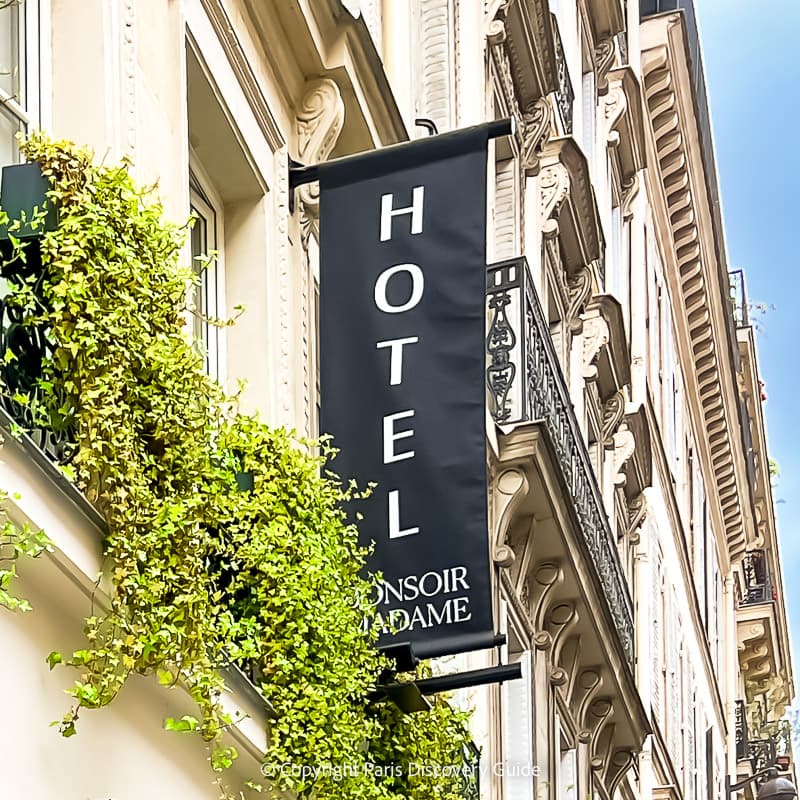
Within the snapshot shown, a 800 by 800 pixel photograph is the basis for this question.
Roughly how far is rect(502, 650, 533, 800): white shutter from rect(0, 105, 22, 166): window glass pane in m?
9.12

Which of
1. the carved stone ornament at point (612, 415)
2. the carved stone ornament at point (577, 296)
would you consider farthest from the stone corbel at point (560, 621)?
the carved stone ornament at point (612, 415)

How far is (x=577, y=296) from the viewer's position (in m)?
20.5

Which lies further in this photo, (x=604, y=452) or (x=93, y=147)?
(x=604, y=452)

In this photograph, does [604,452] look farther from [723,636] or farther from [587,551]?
[723,636]

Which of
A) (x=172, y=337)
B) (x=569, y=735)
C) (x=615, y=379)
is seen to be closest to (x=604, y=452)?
(x=615, y=379)

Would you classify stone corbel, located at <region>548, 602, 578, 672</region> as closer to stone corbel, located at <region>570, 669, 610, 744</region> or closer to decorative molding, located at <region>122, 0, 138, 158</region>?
stone corbel, located at <region>570, 669, 610, 744</region>

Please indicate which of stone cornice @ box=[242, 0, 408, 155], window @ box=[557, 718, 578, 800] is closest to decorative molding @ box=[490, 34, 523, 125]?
stone cornice @ box=[242, 0, 408, 155]

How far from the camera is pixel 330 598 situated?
849 cm

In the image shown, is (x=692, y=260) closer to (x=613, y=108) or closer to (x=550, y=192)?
(x=613, y=108)

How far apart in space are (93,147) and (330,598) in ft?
6.28

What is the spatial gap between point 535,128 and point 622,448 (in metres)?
6.07

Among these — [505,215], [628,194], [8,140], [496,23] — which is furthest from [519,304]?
[628,194]

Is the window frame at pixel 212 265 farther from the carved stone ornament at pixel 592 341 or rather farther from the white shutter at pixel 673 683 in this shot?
the white shutter at pixel 673 683

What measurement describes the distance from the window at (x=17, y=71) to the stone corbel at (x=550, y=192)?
11173 mm
